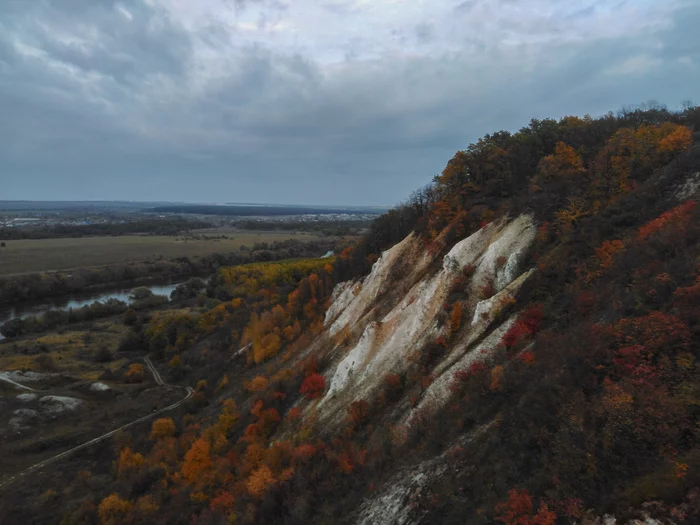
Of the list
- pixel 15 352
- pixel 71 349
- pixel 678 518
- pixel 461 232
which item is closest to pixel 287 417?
pixel 461 232

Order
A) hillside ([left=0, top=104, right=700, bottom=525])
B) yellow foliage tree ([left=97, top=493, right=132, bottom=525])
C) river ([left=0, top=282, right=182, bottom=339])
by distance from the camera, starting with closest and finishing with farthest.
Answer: hillside ([left=0, top=104, right=700, bottom=525])
yellow foliage tree ([left=97, top=493, right=132, bottom=525])
river ([left=0, top=282, right=182, bottom=339])

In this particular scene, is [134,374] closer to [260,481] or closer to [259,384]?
[259,384]

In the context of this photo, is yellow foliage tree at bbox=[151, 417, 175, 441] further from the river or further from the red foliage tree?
the river

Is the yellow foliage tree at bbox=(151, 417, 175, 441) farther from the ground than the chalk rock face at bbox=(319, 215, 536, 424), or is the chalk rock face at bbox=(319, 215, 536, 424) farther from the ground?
the chalk rock face at bbox=(319, 215, 536, 424)

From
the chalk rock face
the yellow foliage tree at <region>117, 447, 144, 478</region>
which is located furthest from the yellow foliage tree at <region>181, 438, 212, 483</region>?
the chalk rock face

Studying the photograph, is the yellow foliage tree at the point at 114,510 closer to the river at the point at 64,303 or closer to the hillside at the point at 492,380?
the hillside at the point at 492,380

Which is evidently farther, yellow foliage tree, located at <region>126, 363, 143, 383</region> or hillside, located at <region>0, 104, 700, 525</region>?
yellow foliage tree, located at <region>126, 363, 143, 383</region>

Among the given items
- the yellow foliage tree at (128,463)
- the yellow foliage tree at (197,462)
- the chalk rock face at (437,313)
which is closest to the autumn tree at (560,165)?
the chalk rock face at (437,313)
